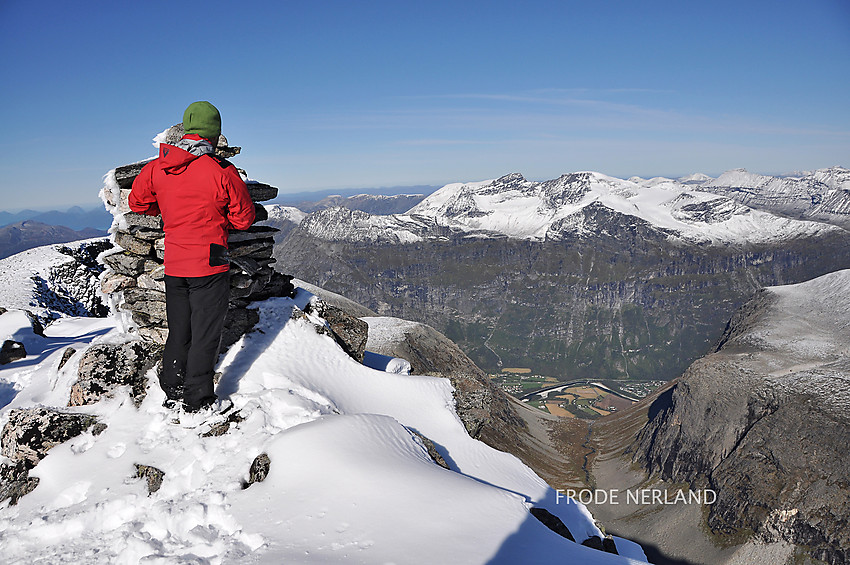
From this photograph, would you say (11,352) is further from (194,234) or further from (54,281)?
(54,281)

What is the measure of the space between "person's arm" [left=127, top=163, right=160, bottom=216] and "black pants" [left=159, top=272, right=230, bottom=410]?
1983 millimetres

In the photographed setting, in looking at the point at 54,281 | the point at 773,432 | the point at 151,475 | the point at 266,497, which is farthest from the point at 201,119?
the point at 773,432

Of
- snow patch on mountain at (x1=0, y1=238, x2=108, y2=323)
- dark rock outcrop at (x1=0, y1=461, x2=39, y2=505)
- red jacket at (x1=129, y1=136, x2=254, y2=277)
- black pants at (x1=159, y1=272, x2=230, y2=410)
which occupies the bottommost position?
snow patch on mountain at (x1=0, y1=238, x2=108, y2=323)

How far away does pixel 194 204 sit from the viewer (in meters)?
10.4

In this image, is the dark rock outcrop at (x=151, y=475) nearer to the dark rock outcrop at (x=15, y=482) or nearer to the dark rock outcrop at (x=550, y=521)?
the dark rock outcrop at (x=15, y=482)

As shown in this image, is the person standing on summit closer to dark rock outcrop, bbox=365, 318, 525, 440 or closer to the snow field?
the snow field

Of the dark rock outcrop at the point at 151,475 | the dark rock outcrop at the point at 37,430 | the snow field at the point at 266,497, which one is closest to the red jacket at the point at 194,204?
the snow field at the point at 266,497

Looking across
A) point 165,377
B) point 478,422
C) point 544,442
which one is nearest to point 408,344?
point 544,442

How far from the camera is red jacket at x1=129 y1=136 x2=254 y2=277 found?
10.4 metres

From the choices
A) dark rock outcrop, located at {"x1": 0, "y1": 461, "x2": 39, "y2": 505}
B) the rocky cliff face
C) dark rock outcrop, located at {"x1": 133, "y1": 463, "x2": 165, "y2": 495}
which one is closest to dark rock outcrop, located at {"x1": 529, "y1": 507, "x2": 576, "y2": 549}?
dark rock outcrop, located at {"x1": 133, "y1": 463, "x2": 165, "y2": 495}

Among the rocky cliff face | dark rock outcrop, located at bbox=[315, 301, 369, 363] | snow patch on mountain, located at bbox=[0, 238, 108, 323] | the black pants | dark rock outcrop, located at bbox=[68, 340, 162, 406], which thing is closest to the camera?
the black pants

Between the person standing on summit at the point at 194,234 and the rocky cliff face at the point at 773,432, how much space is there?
99.9 metres

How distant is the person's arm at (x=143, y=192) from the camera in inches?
426

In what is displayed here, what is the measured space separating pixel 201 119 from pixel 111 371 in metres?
7.41
